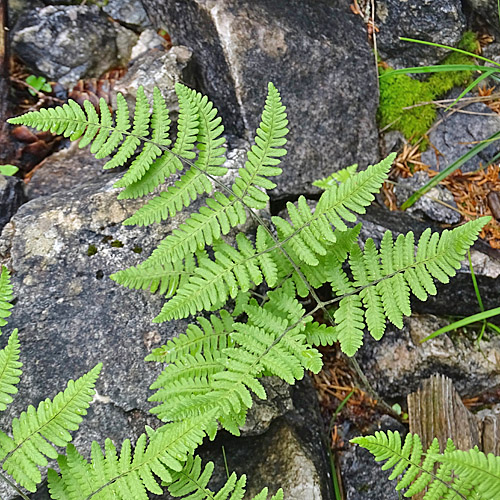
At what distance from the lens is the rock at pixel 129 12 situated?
461cm

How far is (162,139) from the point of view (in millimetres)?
2967

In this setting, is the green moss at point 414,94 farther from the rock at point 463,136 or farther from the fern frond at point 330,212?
the fern frond at point 330,212

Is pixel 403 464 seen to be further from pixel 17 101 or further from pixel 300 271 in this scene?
pixel 17 101

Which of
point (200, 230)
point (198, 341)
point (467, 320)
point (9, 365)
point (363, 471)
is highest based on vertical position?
point (200, 230)

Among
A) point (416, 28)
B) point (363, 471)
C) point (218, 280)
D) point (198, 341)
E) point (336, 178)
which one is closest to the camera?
point (218, 280)

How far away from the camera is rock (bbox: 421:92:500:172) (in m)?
4.36

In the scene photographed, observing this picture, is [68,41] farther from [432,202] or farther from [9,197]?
[432,202]

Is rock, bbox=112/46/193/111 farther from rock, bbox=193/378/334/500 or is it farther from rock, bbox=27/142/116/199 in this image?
rock, bbox=193/378/334/500

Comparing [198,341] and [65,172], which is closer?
[198,341]

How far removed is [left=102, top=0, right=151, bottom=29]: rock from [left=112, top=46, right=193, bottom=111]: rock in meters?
0.52

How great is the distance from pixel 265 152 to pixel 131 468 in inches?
71.9

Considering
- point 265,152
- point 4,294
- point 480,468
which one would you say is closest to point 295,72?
point 265,152

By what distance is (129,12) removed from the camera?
4.62 m

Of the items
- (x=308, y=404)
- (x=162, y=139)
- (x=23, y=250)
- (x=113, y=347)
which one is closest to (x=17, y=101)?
(x=23, y=250)
